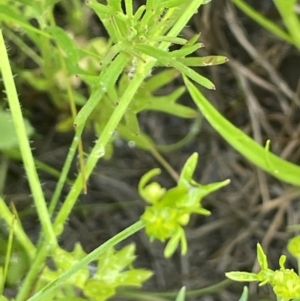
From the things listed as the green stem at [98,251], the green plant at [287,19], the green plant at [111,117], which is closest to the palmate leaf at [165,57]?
the green plant at [111,117]

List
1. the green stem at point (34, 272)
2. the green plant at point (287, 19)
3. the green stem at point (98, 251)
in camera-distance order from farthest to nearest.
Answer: the green plant at point (287, 19)
the green stem at point (34, 272)
the green stem at point (98, 251)

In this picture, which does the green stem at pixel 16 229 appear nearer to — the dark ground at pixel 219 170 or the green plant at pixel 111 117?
the green plant at pixel 111 117

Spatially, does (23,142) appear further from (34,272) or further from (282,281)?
(282,281)

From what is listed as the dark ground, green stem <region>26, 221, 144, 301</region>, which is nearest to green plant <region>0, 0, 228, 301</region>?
green stem <region>26, 221, 144, 301</region>

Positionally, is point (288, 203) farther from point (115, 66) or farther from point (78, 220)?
point (115, 66)

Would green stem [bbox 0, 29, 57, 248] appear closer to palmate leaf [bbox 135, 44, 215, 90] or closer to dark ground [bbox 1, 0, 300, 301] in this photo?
palmate leaf [bbox 135, 44, 215, 90]

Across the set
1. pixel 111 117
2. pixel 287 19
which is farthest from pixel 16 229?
pixel 287 19
